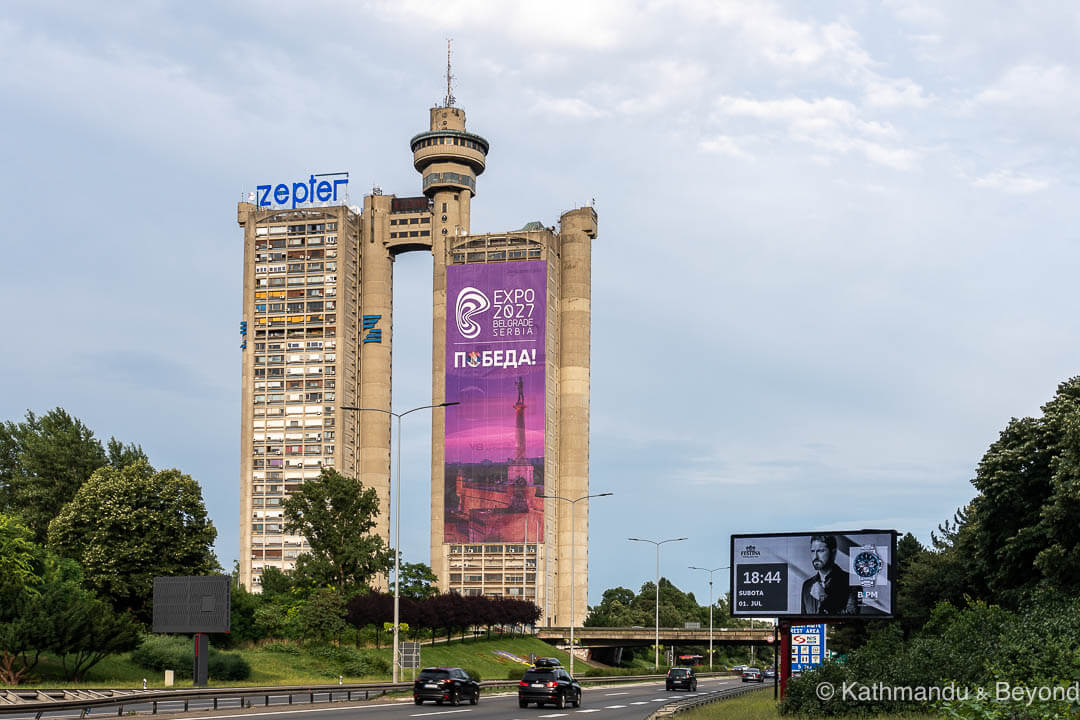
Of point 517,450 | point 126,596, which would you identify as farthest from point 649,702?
point 517,450

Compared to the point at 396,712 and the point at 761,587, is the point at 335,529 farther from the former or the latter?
the point at 761,587

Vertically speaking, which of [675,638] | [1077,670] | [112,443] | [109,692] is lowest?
[675,638]

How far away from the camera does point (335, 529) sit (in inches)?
3775

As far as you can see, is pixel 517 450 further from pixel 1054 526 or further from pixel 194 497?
pixel 1054 526

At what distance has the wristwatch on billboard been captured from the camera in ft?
136

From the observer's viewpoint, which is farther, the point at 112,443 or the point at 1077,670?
the point at 112,443

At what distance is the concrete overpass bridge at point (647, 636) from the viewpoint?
156 meters

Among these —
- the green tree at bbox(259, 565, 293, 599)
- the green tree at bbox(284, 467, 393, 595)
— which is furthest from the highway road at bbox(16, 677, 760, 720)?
the green tree at bbox(259, 565, 293, 599)

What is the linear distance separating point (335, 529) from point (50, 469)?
138 feet

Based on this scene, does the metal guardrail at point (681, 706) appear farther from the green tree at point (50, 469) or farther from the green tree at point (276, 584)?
the green tree at point (50, 469)

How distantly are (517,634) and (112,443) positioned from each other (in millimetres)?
57963

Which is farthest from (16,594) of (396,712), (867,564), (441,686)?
(867,564)

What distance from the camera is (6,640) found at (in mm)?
58844

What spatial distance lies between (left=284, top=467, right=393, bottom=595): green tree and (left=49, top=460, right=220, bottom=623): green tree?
7.87m
